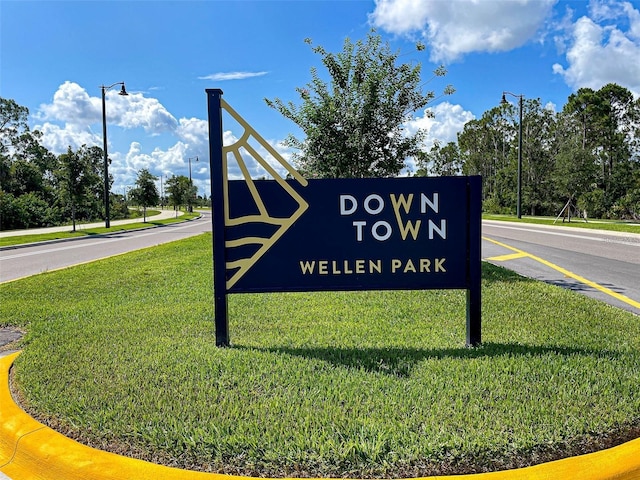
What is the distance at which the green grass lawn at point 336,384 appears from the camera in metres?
2.38

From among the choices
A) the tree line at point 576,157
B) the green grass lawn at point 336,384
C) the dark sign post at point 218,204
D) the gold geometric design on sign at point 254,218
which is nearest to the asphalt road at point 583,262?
the green grass lawn at point 336,384

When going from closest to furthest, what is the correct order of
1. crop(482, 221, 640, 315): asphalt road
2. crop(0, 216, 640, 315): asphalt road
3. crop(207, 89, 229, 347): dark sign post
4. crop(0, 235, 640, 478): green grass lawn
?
crop(0, 235, 640, 478): green grass lawn < crop(207, 89, 229, 347): dark sign post < crop(482, 221, 640, 315): asphalt road < crop(0, 216, 640, 315): asphalt road

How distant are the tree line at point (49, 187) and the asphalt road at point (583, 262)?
21.6m

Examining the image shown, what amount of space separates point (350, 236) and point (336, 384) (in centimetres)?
149

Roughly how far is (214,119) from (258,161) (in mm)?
552

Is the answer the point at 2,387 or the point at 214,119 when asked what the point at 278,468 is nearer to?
the point at 2,387

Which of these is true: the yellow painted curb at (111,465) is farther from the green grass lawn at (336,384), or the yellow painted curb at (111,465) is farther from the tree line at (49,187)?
the tree line at (49,187)

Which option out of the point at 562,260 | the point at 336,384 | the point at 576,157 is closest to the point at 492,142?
the point at 576,157

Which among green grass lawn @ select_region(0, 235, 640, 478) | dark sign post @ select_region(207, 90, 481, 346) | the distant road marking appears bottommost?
the distant road marking

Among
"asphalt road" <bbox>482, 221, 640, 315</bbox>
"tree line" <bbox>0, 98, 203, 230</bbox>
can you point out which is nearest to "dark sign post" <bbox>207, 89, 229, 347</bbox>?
"asphalt road" <bbox>482, 221, 640, 315</bbox>

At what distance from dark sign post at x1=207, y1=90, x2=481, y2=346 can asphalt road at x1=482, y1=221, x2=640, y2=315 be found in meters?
3.38

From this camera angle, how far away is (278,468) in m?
2.27

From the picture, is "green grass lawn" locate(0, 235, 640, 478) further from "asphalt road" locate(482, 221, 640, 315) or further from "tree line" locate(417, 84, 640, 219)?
"tree line" locate(417, 84, 640, 219)

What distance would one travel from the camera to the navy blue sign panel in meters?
4.17
